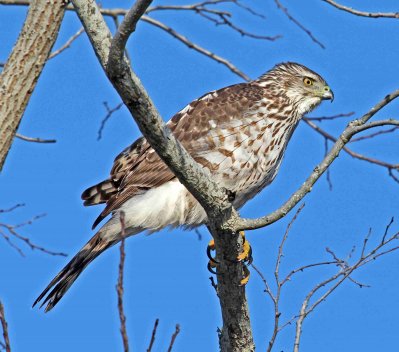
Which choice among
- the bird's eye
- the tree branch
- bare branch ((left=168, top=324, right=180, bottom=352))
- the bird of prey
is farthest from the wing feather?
bare branch ((left=168, top=324, right=180, bottom=352))

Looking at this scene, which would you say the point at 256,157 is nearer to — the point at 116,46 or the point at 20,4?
the point at 20,4

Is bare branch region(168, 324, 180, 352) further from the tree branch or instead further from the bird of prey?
the bird of prey

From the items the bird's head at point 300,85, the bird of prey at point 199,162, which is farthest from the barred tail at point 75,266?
the bird's head at point 300,85

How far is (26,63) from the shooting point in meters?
4.80

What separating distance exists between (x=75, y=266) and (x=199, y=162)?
42.7 inches

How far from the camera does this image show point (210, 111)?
5789mm

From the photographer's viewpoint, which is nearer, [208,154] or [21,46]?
[21,46]

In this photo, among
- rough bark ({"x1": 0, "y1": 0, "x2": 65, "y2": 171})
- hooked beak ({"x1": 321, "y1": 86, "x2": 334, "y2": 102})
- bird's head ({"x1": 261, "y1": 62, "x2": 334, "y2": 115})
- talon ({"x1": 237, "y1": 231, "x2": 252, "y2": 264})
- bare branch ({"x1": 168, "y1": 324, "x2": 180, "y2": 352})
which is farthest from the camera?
hooked beak ({"x1": 321, "y1": 86, "x2": 334, "y2": 102})


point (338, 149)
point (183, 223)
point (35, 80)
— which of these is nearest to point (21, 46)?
point (35, 80)

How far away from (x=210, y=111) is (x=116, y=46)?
8.95 ft

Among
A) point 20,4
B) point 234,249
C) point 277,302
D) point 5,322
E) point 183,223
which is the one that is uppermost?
point 20,4

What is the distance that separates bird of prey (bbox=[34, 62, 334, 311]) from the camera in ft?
18.1

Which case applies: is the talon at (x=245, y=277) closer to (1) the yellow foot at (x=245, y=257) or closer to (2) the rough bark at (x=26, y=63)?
(1) the yellow foot at (x=245, y=257)

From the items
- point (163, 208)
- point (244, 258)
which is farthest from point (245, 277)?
point (163, 208)
